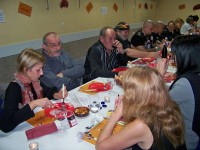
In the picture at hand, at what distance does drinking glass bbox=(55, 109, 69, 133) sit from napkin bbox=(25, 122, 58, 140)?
0.15ft

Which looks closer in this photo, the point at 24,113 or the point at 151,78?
the point at 151,78

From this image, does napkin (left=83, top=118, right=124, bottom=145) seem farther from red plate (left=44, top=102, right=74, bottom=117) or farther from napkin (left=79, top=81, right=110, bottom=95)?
napkin (left=79, top=81, right=110, bottom=95)

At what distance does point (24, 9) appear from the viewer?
13.7 feet

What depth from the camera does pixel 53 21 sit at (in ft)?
15.8

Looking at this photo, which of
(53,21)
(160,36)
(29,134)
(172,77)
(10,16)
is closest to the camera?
(29,134)

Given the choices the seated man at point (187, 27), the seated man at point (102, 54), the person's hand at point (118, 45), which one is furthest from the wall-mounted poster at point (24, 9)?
the seated man at point (187, 27)

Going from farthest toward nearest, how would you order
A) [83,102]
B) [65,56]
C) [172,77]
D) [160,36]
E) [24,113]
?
[160,36] → [65,56] → [172,77] → [83,102] → [24,113]

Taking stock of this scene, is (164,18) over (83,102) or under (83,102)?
over

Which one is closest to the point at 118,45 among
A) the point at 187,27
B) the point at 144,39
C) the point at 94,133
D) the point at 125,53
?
the point at 125,53

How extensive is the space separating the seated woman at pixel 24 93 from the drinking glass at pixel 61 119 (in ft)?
0.34

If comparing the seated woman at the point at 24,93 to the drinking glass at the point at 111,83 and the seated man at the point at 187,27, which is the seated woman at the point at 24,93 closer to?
the drinking glass at the point at 111,83

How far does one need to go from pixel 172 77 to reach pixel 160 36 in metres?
3.28

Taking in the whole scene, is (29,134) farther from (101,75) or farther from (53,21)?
(53,21)

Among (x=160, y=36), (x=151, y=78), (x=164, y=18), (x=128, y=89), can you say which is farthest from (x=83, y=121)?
(x=164, y=18)
